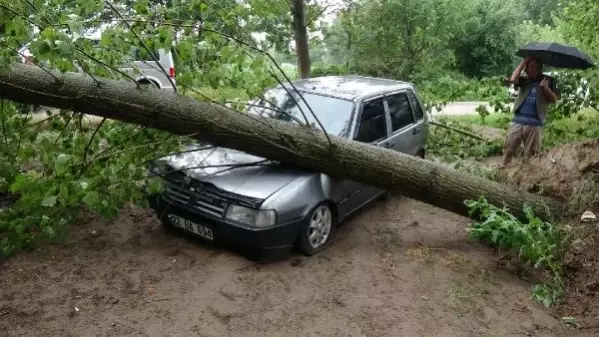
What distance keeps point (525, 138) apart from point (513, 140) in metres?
0.17

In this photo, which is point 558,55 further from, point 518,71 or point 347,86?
point 347,86

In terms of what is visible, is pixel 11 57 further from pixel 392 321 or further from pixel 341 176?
pixel 392 321

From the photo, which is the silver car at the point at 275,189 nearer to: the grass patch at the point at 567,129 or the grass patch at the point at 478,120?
the grass patch at the point at 567,129

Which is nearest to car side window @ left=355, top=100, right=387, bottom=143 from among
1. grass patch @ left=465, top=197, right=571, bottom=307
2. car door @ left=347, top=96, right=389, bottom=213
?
car door @ left=347, top=96, right=389, bottom=213

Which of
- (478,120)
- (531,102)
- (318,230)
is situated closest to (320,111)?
(318,230)

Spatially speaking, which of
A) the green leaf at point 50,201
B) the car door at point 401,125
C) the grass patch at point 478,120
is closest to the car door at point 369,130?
the car door at point 401,125

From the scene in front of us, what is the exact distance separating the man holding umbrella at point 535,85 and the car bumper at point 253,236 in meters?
4.24

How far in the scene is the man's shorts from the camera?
24.2ft

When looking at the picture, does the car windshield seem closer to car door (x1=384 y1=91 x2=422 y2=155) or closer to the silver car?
the silver car

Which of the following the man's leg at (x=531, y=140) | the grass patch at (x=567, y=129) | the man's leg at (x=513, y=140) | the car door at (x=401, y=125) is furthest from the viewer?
the grass patch at (x=567, y=129)

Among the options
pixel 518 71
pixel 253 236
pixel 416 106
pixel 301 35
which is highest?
pixel 301 35

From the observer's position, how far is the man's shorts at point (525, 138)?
738 centimetres

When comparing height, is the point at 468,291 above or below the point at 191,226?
below

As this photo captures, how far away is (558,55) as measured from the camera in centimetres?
704
